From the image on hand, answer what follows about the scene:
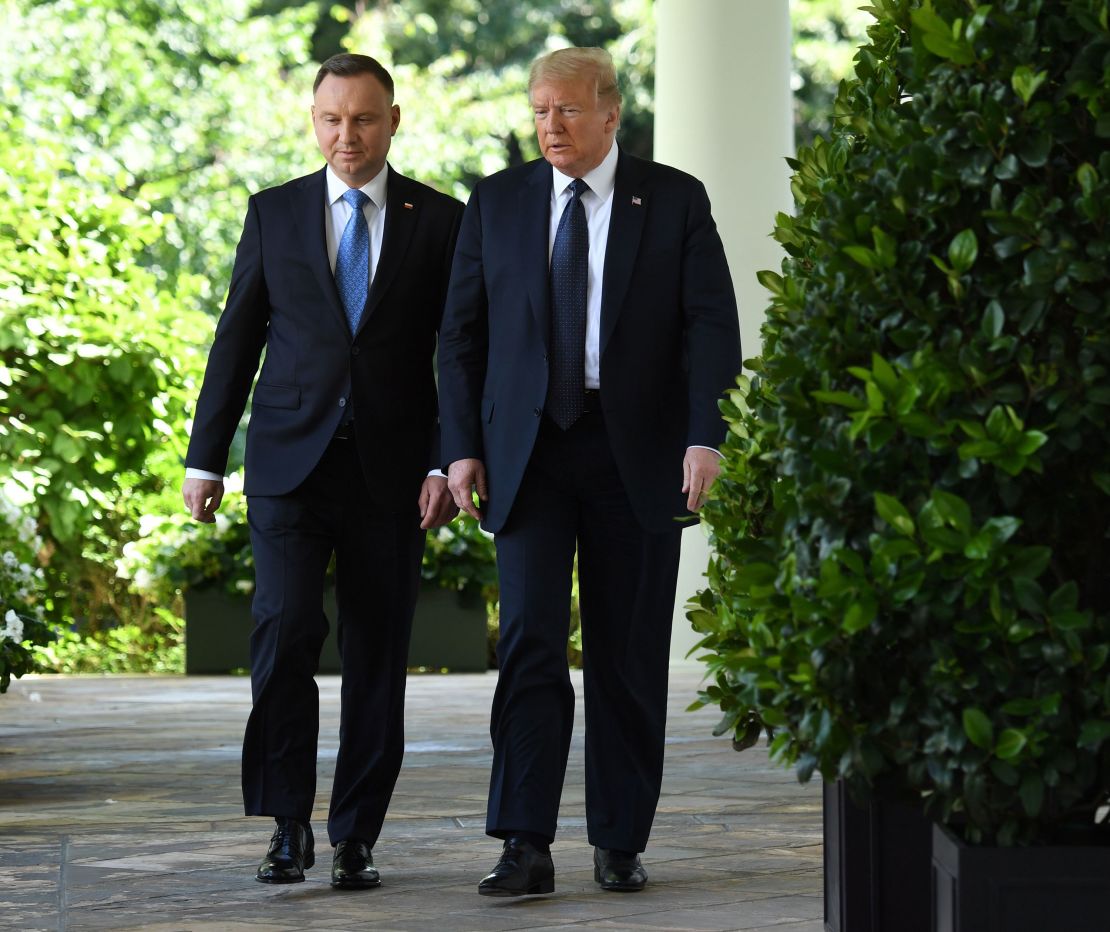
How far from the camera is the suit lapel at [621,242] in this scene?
13.4 feet

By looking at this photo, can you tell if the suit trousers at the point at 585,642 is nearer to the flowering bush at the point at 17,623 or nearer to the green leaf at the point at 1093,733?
the green leaf at the point at 1093,733

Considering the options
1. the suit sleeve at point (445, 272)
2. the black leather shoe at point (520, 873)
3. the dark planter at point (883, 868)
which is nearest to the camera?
the dark planter at point (883, 868)

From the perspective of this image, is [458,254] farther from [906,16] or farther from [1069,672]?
[1069,672]

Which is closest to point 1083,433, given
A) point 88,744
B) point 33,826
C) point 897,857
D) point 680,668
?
point 897,857

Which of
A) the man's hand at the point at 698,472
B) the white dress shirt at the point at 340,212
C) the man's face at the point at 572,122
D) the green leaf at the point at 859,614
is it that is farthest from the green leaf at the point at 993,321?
the white dress shirt at the point at 340,212

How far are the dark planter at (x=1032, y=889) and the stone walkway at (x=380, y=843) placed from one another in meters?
1.24

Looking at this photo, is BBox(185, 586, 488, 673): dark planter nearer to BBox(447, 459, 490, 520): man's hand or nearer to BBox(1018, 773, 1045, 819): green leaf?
BBox(447, 459, 490, 520): man's hand

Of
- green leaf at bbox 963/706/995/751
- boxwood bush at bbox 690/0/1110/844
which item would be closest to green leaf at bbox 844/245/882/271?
boxwood bush at bbox 690/0/1110/844

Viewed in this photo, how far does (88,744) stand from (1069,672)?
17.0 ft

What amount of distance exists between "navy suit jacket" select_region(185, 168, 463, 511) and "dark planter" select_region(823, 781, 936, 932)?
4.83ft

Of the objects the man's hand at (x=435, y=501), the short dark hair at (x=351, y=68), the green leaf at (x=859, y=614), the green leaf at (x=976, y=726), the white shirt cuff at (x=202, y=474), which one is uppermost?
the short dark hair at (x=351, y=68)

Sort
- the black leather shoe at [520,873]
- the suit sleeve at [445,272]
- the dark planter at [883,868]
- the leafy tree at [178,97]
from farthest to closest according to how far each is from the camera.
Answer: the leafy tree at [178,97] < the suit sleeve at [445,272] < the black leather shoe at [520,873] < the dark planter at [883,868]

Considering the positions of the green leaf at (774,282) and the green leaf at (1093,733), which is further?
the green leaf at (774,282)

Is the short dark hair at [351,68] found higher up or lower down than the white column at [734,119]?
lower down
